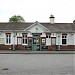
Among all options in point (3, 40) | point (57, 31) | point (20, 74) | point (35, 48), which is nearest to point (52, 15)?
point (57, 31)

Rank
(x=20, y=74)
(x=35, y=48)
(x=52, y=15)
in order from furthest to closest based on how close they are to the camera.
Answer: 1. (x=52, y=15)
2. (x=35, y=48)
3. (x=20, y=74)

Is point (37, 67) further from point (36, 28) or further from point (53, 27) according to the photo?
point (53, 27)

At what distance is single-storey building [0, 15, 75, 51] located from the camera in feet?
110

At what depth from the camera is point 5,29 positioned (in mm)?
34312

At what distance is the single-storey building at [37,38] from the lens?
33438 mm

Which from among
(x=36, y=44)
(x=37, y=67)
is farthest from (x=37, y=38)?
(x=37, y=67)

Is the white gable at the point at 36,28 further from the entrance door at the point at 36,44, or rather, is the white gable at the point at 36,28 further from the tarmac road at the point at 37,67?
the tarmac road at the point at 37,67

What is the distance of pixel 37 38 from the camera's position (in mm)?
33500

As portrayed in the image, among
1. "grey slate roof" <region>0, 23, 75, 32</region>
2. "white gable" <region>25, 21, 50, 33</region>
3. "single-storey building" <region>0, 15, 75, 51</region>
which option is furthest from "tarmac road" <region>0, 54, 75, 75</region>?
"grey slate roof" <region>0, 23, 75, 32</region>

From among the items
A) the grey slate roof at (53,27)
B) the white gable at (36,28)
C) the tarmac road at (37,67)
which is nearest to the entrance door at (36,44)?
the white gable at (36,28)

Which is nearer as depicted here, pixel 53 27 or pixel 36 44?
pixel 36 44

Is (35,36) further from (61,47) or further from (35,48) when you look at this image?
(61,47)

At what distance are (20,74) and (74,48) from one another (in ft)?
77.7

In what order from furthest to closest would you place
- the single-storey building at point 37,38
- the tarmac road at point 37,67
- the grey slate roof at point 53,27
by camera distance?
the grey slate roof at point 53,27
the single-storey building at point 37,38
the tarmac road at point 37,67
